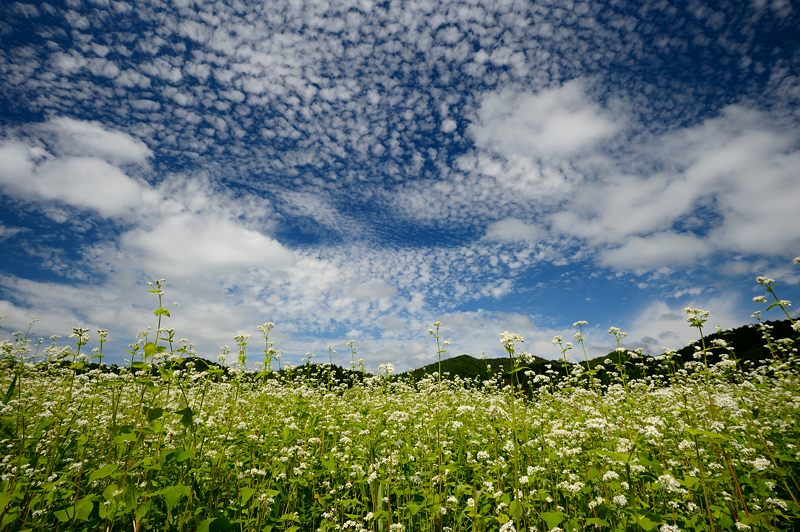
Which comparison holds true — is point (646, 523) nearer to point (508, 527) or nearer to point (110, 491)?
point (508, 527)

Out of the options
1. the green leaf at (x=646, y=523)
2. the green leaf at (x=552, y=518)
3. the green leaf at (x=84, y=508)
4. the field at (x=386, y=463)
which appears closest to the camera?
the green leaf at (x=646, y=523)

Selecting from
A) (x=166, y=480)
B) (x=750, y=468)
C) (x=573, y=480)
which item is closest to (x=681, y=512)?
(x=573, y=480)

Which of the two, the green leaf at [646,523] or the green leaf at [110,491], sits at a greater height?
the green leaf at [110,491]

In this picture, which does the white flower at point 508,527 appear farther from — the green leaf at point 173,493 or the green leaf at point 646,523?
the green leaf at point 173,493

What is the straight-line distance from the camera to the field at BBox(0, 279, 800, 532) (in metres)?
4.31

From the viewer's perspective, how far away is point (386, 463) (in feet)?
21.4

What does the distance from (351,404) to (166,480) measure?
233 inches

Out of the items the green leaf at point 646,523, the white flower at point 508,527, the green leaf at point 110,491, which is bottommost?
the white flower at point 508,527

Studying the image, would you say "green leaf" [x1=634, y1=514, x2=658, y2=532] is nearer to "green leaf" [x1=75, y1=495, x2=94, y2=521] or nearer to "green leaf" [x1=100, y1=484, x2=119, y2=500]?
"green leaf" [x1=100, y1=484, x2=119, y2=500]

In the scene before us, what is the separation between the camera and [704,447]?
7.11 meters

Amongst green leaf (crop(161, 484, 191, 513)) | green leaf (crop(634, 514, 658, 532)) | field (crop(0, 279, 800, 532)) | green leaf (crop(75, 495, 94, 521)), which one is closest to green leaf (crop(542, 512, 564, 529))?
field (crop(0, 279, 800, 532))

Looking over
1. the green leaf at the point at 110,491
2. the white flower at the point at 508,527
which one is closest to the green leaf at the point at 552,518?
the white flower at the point at 508,527

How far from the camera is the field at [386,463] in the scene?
431cm

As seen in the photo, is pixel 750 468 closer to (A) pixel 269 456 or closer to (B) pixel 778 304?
(B) pixel 778 304
